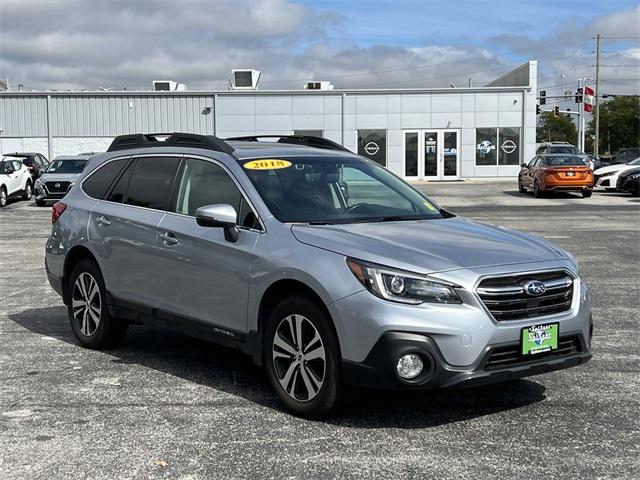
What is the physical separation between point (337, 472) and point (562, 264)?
1.96 metres

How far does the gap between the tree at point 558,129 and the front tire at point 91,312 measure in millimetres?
135851

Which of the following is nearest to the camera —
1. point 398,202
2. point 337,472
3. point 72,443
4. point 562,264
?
point 337,472

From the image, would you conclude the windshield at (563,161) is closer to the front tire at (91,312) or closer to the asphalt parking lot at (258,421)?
the asphalt parking lot at (258,421)

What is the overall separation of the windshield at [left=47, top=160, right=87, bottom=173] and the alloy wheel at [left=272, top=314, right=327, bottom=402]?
76.6 feet

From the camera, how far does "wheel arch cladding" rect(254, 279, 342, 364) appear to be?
4676 mm

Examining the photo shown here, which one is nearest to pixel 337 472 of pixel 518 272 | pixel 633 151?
pixel 518 272

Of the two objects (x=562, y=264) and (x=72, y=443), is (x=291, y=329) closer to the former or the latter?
(x=72, y=443)

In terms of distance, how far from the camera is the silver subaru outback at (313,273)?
14.4 feet

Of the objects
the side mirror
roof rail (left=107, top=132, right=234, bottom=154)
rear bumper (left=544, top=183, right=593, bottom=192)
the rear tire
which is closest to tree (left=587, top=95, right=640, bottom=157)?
rear bumper (left=544, top=183, right=593, bottom=192)

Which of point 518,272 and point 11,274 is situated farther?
point 11,274

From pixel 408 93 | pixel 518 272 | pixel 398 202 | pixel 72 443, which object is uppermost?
pixel 408 93

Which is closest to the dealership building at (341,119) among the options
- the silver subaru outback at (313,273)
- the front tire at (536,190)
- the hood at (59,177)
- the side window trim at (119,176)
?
the front tire at (536,190)

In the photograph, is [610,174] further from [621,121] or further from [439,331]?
[621,121]

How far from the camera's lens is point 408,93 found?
4256 centimetres
